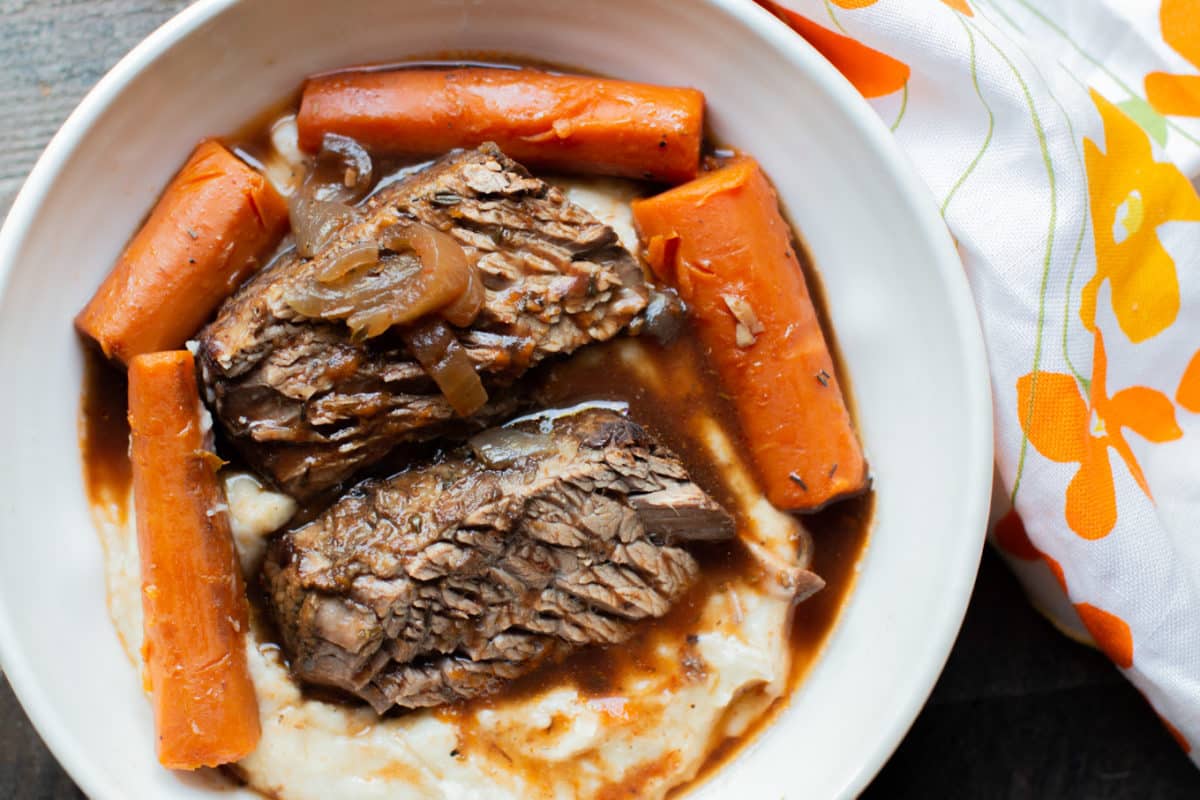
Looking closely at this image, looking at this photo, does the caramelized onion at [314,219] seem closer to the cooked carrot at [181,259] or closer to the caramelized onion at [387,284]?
the cooked carrot at [181,259]

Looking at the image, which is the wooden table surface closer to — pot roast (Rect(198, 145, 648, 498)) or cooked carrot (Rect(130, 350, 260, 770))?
pot roast (Rect(198, 145, 648, 498))

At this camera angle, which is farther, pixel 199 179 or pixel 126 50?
pixel 126 50

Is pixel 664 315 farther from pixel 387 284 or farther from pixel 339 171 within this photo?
pixel 339 171

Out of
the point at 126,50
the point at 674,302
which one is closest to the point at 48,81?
the point at 126,50

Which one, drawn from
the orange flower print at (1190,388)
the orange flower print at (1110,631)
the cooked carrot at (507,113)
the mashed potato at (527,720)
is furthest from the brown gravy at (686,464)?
the orange flower print at (1190,388)

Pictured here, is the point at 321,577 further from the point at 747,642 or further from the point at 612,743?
the point at 747,642

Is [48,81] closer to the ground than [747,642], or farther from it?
farther from it

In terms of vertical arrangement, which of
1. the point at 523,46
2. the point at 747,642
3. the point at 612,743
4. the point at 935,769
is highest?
the point at 523,46

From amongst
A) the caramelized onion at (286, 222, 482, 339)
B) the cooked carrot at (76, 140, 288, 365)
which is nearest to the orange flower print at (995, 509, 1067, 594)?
the caramelized onion at (286, 222, 482, 339)
